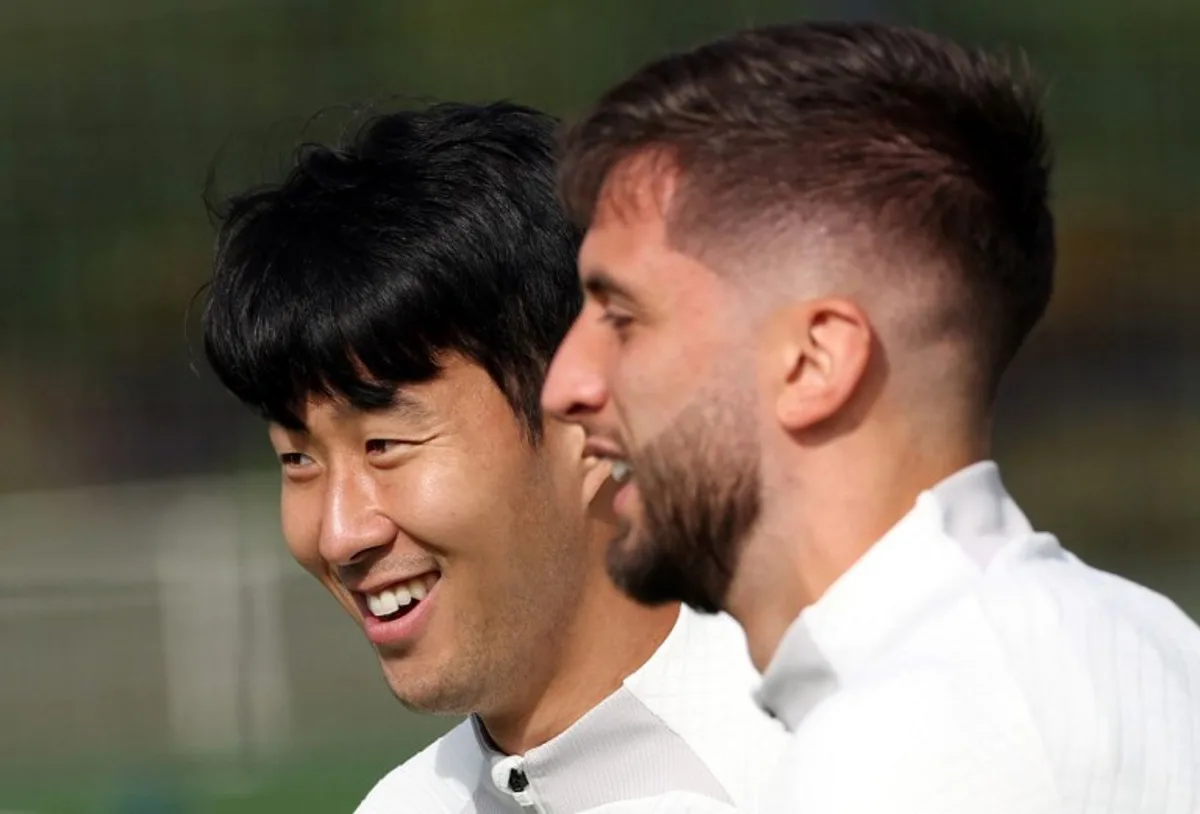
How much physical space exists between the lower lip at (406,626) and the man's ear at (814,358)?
1.02 meters

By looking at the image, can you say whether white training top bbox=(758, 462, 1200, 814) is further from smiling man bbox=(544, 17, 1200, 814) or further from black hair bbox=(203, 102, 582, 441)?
black hair bbox=(203, 102, 582, 441)

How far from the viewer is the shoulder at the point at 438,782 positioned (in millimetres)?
2893

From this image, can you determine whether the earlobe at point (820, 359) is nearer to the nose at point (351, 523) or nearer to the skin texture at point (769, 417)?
the skin texture at point (769, 417)

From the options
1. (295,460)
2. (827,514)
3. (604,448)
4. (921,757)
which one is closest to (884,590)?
(827,514)

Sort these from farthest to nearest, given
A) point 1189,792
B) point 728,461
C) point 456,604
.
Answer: point 456,604 → point 728,461 → point 1189,792

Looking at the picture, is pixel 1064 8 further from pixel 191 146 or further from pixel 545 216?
pixel 545 216

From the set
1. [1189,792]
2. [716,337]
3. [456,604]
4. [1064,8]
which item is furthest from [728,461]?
[1064,8]

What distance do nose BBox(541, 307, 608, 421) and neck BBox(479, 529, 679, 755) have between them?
87cm

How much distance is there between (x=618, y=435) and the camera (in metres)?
1.83

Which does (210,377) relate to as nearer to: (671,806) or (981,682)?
(671,806)

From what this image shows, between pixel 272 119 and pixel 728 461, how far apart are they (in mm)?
6524

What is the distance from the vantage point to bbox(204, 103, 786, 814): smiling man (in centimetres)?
265

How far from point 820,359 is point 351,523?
3.48 feet

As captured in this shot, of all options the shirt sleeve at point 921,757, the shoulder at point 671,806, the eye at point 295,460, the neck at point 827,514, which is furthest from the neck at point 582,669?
the shirt sleeve at point 921,757
